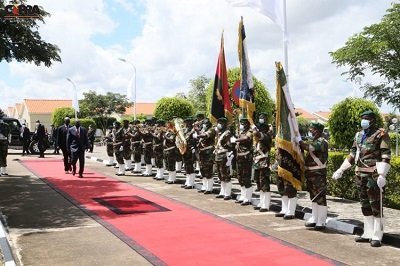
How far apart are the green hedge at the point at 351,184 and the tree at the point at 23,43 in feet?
24.7

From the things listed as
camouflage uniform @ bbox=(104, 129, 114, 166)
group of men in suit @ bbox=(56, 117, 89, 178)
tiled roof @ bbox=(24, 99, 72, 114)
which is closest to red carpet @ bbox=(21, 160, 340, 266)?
group of men in suit @ bbox=(56, 117, 89, 178)

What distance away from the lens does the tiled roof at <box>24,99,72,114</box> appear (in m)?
74.0

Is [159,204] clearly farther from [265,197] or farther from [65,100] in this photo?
[65,100]

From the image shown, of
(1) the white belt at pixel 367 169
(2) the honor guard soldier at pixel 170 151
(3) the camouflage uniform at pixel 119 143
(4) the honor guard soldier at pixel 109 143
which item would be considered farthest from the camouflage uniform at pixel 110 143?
(1) the white belt at pixel 367 169

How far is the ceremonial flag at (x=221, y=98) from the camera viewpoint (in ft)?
41.1

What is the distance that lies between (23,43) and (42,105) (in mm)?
69336

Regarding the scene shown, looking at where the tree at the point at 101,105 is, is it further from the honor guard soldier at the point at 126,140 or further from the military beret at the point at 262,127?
the military beret at the point at 262,127

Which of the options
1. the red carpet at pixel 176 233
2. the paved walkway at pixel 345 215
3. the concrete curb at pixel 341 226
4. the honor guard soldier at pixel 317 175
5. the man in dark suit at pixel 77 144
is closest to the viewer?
the red carpet at pixel 176 233

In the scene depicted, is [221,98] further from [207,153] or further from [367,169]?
[367,169]

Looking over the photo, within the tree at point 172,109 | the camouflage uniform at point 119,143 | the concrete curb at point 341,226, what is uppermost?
the tree at point 172,109

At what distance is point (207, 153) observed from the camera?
1137 centimetres

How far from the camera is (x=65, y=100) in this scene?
3243 inches

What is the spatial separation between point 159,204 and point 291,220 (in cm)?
302

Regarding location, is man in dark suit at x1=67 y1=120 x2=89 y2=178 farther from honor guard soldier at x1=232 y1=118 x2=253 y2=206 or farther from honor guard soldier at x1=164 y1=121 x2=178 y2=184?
honor guard soldier at x1=232 y1=118 x2=253 y2=206
